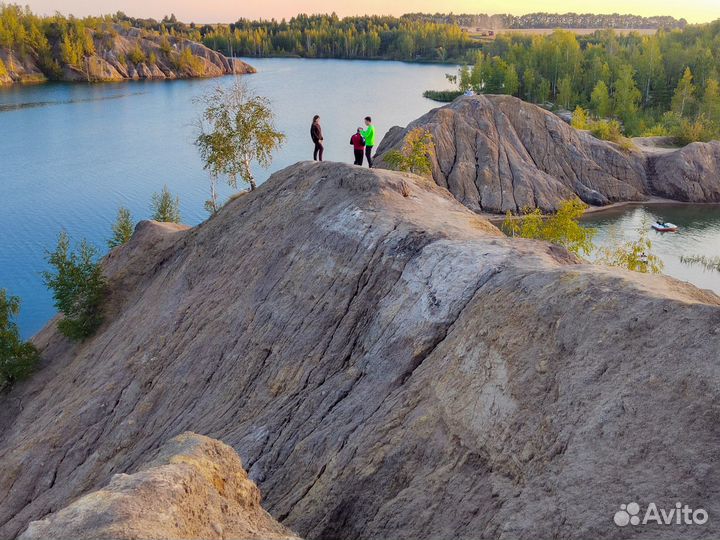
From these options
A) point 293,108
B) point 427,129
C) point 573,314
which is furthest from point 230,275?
point 293,108

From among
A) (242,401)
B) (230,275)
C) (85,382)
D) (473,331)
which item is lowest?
(85,382)

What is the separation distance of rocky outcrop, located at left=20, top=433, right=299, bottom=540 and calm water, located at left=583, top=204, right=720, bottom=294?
49905 millimetres

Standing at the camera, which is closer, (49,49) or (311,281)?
(311,281)

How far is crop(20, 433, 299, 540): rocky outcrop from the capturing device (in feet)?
34.0

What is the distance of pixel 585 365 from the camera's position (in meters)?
14.5

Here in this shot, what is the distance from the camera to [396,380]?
1888 cm

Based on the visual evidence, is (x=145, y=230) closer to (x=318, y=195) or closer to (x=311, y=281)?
(x=318, y=195)

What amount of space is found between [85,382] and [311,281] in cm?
1398

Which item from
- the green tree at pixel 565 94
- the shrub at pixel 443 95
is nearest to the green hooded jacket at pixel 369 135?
the green tree at pixel 565 94

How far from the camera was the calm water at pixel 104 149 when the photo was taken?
68.1m

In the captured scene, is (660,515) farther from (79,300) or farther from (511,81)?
(511,81)

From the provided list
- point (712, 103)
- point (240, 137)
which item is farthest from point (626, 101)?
point (240, 137)

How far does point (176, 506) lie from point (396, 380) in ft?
28.8

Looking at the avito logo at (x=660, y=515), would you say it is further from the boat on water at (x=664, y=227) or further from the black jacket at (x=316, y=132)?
the boat on water at (x=664, y=227)
